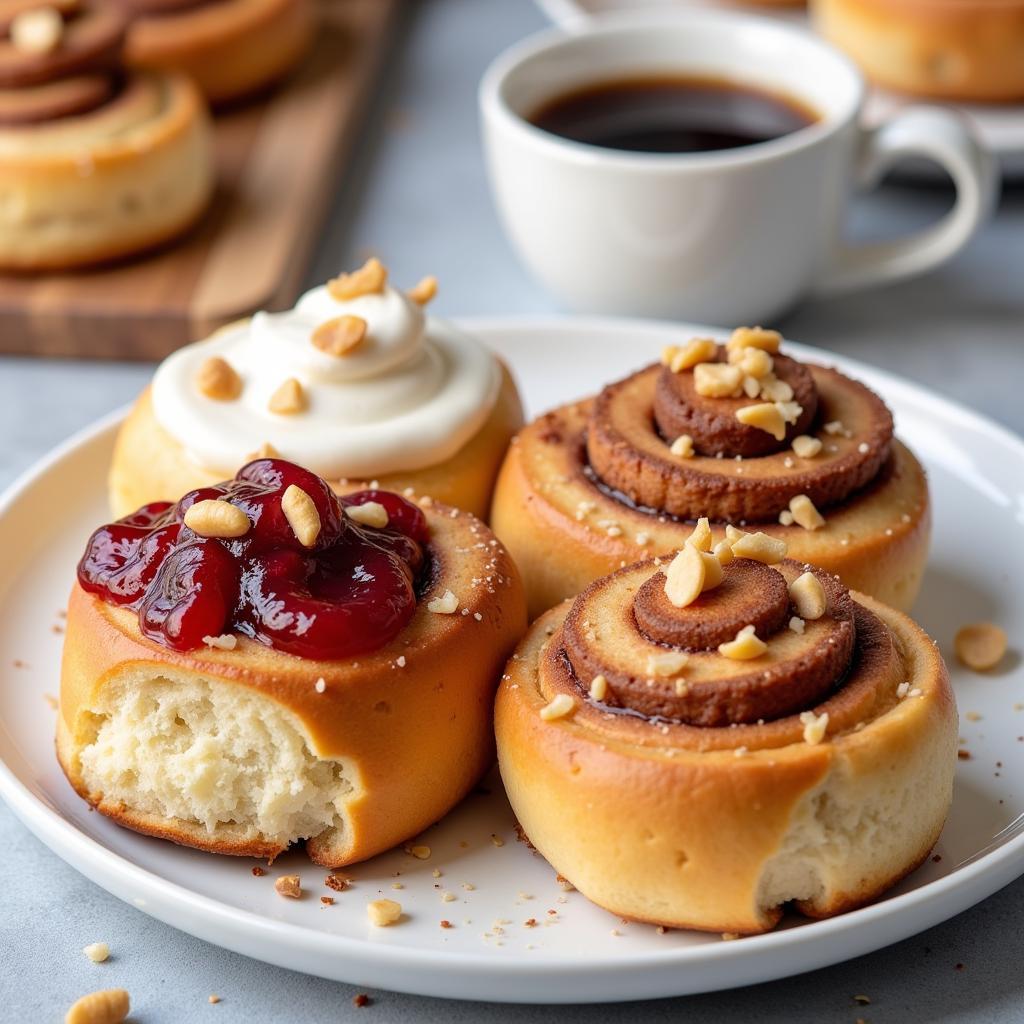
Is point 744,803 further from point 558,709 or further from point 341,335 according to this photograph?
point 341,335

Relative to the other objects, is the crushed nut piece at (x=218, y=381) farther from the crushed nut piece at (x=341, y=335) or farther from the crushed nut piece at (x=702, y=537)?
the crushed nut piece at (x=702, y=537)

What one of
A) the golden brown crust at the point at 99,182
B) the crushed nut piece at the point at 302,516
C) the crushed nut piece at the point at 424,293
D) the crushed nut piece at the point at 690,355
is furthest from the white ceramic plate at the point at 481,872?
the golden brown crust at the point at 99,182

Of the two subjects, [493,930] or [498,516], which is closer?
[493,930]

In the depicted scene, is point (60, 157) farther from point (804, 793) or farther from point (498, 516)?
point (804, 793)

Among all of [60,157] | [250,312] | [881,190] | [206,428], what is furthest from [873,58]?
[206,428]

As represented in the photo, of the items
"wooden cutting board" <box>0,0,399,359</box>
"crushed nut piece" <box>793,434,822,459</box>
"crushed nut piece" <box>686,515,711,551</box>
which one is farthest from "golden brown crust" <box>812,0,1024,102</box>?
"crushed nut piece" <box>686,515,711,551</box>

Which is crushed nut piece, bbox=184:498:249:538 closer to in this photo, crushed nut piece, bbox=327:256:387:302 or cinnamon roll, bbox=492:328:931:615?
cinnamon roll, bbox=492:328:931:615
